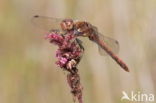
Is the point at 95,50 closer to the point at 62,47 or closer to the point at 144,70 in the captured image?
the point at 144,70

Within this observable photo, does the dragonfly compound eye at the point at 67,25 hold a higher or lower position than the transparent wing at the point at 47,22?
lower

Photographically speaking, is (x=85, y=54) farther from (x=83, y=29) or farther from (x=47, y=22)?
(x=83, y=29)

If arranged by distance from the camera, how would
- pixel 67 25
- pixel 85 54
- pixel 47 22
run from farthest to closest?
1. pixel 85 54
2. pixel 47 22
3. pixel 67 25

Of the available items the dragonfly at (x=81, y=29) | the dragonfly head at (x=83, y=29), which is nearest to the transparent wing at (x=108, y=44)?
the dragonfly at (x=81, y=29)

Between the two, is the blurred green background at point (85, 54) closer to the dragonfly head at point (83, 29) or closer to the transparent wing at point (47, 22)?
the transparent wing at point (47, 22)

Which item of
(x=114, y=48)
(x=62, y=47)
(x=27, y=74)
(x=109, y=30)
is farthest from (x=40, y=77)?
(x=62, y=47)

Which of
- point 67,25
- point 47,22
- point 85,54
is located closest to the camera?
point 67,25

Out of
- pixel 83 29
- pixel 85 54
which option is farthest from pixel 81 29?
pixel 85 54

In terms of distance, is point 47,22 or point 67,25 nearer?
point 67,25
